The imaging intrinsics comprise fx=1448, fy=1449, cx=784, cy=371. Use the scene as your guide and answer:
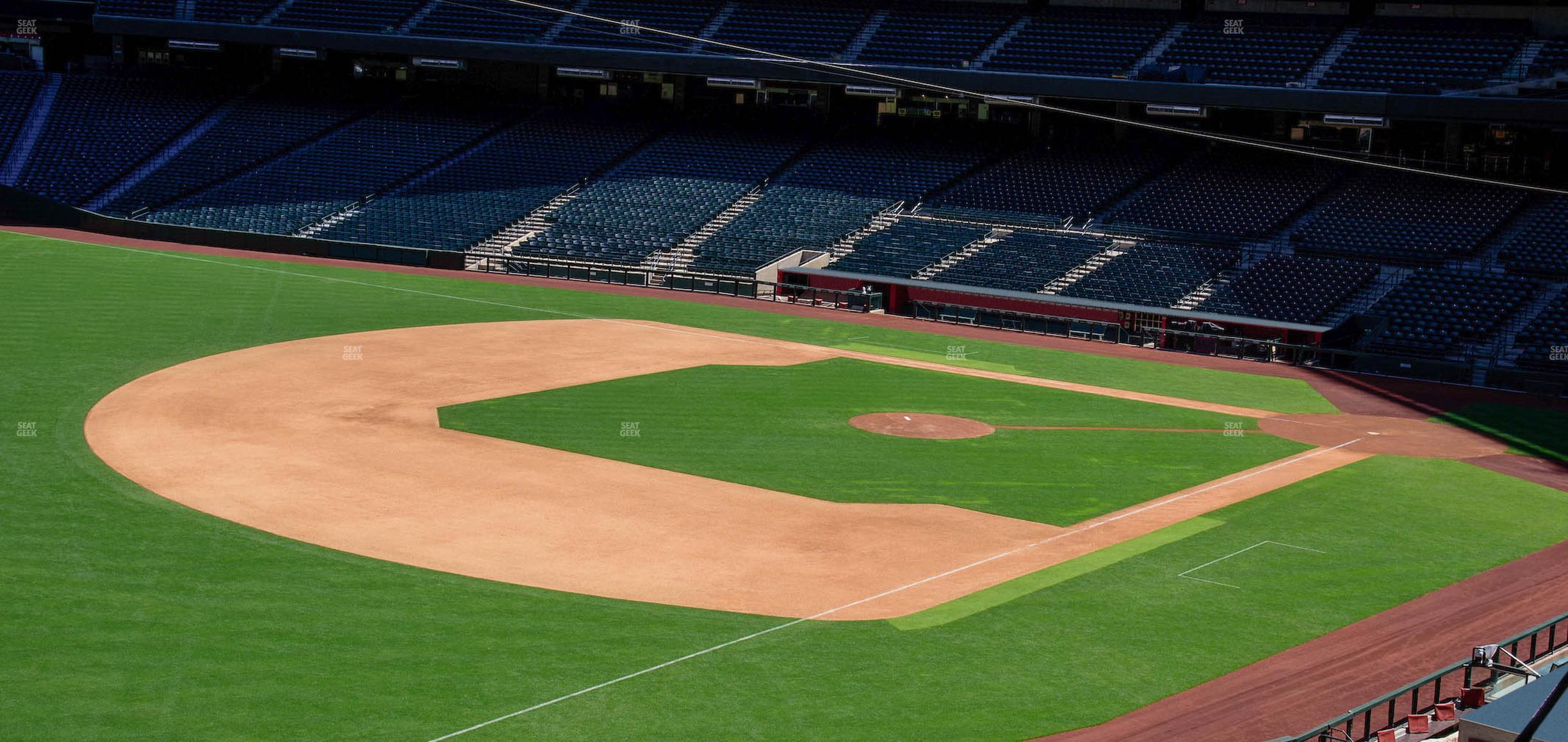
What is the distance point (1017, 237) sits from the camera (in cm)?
5334

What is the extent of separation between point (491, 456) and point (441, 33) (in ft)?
146

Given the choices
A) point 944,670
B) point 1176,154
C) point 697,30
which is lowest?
point 944,670

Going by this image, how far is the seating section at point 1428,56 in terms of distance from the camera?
164 ft

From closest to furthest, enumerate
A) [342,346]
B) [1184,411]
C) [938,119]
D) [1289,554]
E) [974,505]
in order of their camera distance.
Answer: [1289,554], [974,505], [1184,411], [342,346], [938,119]

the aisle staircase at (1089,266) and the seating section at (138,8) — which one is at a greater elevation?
the seating section at (138,8)

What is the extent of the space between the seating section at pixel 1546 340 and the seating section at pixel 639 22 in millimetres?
35578

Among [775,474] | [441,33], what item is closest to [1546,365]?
[775,474]

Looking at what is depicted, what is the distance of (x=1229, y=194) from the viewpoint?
54.1 m

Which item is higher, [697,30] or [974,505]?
[697,30]

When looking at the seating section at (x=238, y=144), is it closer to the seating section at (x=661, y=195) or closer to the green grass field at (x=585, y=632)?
the seating section at (x=661, y=195)

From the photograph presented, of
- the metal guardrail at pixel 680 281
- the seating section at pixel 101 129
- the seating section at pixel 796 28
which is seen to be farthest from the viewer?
the seating section at pixel 101 129

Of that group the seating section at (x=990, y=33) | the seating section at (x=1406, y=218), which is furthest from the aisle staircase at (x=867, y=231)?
the seating section at (x=1406, y=218)

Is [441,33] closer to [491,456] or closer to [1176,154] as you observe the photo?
[1176,154]

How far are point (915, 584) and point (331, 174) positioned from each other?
50.6 m
